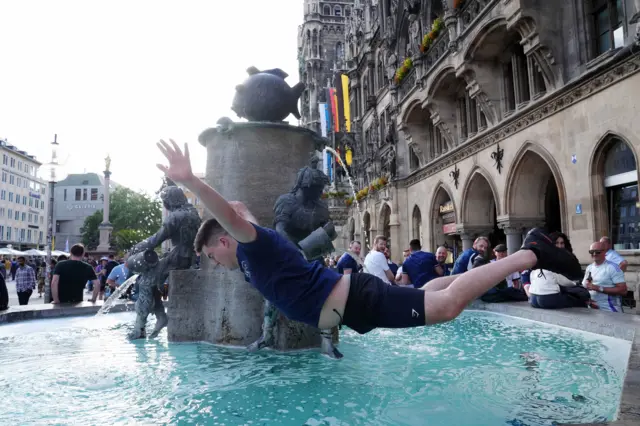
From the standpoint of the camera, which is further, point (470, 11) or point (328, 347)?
point (470, 11)

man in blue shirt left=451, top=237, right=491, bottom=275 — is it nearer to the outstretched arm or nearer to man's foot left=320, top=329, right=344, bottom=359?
man's foot left=320, top=329, right=344, bottom=359

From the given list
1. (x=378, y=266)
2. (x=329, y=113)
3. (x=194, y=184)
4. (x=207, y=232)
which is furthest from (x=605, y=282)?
(x=329, y=113)

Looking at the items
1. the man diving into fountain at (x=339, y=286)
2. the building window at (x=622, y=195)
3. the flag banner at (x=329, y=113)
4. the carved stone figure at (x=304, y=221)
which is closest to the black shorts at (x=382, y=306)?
the man diving into fountain at (x=339, y=286)

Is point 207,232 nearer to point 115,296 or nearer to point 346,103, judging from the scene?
point 115,296

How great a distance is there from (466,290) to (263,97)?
14.3 ft

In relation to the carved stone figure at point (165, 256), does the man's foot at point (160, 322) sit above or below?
below

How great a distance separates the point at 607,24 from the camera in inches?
460

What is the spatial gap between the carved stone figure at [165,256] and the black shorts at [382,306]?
382 centimetres

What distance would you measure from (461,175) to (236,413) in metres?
17.4

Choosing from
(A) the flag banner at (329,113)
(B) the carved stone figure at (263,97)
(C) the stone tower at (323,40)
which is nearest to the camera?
(B) the carved stone figure at (263,97)

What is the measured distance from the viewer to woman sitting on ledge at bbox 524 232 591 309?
24.9 feet

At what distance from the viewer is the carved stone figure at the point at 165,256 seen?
20.6ft

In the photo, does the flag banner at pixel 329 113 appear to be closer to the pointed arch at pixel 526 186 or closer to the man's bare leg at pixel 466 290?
the pointed arch at pixel 526 186

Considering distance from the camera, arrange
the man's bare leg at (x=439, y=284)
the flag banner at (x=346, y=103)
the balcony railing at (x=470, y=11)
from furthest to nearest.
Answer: the flag banner at (x=346, y=103) → the balcony railing at (x=470, y=11) → the man's bare leg at (x=439, y=284)
